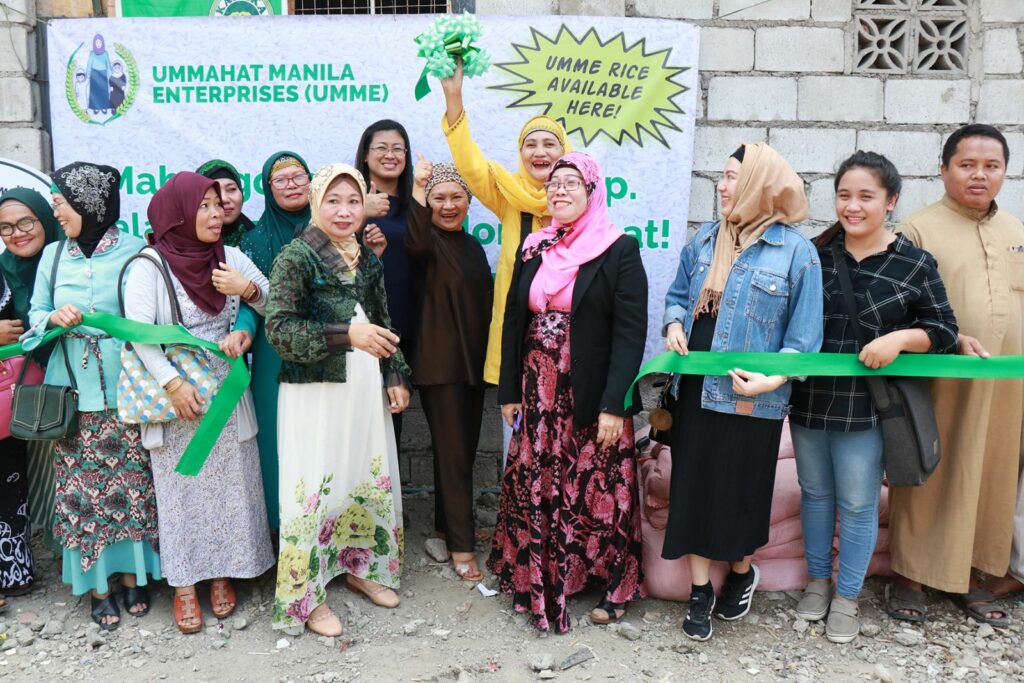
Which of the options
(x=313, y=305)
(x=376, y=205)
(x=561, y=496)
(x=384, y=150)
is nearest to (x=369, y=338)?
(x=313, y=305)

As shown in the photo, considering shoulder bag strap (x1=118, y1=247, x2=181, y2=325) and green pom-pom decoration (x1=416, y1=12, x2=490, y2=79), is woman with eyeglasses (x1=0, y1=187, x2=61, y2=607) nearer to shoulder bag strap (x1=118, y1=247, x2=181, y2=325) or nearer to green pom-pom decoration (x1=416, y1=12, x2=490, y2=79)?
shoulder bag strap (x1=118, y1=247, x2=181, y2=325)

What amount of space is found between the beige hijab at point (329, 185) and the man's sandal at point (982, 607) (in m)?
2.84

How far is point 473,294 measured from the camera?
136 inches

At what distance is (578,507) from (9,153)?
3648 millimetres

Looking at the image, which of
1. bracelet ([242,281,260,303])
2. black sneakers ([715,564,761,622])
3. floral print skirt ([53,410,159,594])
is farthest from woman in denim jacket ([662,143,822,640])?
floral print skirt ([53,410,159,594])

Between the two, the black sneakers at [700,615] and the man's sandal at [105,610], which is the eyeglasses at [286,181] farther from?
the black sneakers at [700,615]

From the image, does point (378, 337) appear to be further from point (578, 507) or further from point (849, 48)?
point (849, 48)

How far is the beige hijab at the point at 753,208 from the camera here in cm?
271

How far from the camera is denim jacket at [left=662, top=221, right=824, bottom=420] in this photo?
2.75 m

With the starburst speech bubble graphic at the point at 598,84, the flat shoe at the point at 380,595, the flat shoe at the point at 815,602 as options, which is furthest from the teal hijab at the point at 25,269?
the flat shoe at the point at 815,602

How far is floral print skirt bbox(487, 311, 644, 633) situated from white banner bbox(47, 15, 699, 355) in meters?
1.40

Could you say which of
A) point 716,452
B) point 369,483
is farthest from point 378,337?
point 716,452

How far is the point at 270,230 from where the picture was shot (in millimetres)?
3486

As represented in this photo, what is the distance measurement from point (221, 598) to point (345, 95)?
253 cm
